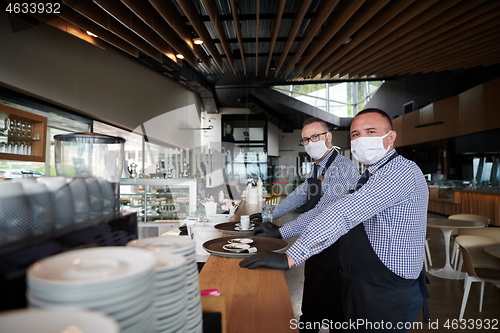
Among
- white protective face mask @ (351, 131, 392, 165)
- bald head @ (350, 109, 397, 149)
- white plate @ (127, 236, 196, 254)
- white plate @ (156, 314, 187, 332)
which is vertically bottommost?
white plate @ (156, 314, 187, 332)

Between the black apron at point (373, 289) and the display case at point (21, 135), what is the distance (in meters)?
3.61

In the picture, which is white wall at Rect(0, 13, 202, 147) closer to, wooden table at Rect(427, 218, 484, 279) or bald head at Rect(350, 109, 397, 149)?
bald head at Rect(350, 109, 397, 149)

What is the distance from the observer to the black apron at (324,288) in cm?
206

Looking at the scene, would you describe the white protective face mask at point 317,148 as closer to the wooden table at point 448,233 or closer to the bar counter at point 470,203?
the wooden table at point 448,233

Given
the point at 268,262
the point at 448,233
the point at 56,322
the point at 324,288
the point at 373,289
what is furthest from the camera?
the point at 448,233

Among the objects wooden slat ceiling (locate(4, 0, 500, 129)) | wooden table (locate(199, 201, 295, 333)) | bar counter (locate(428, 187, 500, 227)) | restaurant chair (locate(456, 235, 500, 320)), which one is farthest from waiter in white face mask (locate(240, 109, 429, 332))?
bar counter (locate(428, 187, 500, 227))

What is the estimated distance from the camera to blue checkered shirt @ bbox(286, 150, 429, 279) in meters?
1.32

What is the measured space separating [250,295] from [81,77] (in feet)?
16.0

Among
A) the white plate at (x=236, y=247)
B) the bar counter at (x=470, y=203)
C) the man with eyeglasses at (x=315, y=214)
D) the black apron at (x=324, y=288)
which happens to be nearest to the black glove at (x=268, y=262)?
the white plate at (x=236, y=247)

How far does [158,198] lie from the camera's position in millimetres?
3887

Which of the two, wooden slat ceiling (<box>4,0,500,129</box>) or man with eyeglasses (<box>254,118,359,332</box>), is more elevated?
wooden slat ceiling (<box>4,0,500,129</box>)

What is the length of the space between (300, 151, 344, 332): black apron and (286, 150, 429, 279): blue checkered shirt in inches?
25.5

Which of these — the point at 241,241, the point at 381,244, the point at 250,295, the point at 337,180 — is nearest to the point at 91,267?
the point at 250,295

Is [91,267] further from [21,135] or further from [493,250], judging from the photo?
[21,135]
